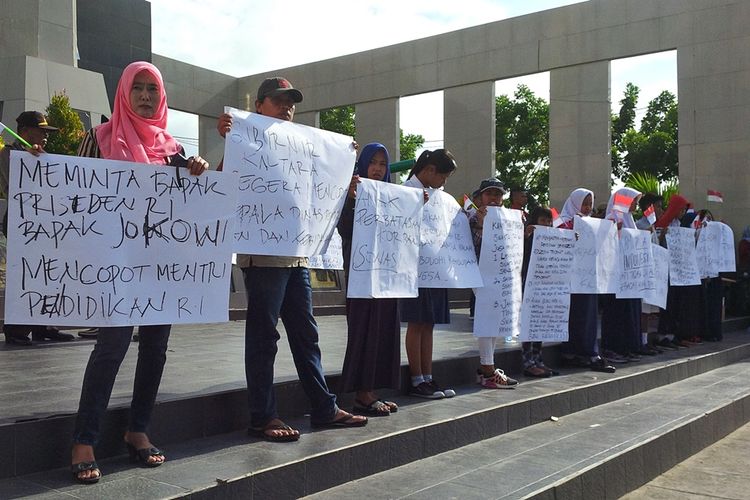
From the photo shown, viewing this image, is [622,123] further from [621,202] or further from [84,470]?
[84,470]

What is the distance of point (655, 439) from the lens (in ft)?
15.0

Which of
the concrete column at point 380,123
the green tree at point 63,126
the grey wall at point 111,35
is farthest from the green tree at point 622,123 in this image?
the green tree at point 63,126

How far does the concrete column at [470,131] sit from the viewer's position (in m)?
18.0

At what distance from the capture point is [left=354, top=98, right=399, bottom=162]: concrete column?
1977cm

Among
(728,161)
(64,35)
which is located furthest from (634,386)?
(64,35)

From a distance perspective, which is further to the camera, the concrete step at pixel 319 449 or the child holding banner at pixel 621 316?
the child holding banner at pixel 621 316

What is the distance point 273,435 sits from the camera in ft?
11.5

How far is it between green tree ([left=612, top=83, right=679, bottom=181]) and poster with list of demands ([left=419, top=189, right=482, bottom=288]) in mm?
29552

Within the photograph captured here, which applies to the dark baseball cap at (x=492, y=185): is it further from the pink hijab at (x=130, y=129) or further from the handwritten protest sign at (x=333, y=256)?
the pink hijab at (x=130, y=129)

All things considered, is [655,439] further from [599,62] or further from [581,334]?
[599,62]

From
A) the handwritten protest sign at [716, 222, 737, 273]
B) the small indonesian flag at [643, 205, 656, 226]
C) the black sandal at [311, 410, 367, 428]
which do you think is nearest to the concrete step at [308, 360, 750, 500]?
the black sandal at [311, 410, 367, 428]

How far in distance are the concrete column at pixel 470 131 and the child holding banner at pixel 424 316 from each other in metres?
13.1

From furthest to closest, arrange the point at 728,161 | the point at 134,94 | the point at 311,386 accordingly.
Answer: the point at 728,161, the point at 311,386, the point at 134,94

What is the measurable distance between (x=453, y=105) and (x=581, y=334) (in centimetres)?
1276
